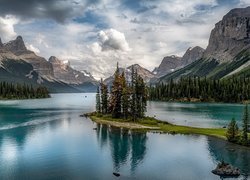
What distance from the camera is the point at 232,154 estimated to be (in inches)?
2958

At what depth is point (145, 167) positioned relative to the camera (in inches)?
2608

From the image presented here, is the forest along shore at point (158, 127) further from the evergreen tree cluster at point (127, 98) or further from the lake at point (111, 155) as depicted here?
the lake at point (111, 155)

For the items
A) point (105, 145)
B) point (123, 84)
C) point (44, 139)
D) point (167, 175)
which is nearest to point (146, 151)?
point (105, 145)

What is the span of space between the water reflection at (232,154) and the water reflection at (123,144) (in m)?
17.2

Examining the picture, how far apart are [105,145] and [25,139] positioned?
25.4m

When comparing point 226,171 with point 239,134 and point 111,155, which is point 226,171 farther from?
point 239,134

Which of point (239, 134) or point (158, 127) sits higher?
point (158, 127)

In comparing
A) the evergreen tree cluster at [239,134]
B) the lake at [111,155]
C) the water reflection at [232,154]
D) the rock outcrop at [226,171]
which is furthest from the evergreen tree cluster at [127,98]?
the rock outcrop at [226,171]

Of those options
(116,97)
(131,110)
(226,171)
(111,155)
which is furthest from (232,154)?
(116,97)

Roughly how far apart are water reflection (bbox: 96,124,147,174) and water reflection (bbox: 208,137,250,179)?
1716cm

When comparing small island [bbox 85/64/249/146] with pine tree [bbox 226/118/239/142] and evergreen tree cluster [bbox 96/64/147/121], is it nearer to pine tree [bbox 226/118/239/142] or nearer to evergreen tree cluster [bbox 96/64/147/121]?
evergreen tree cluster [bbox 96/64/147/121]

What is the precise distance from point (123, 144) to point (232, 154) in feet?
94.6

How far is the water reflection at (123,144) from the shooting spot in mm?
71781

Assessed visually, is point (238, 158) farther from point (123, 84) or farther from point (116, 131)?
point (123, 84)
